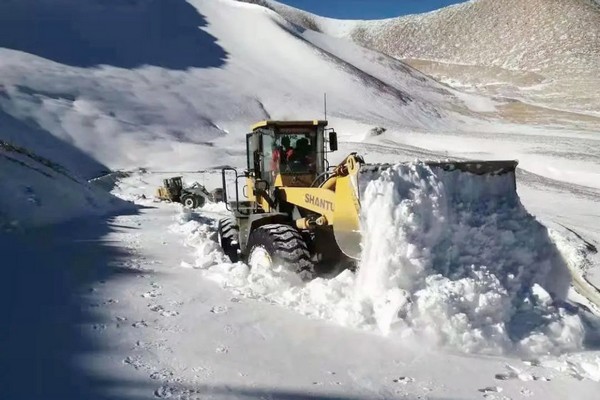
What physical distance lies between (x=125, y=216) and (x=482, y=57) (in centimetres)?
10474

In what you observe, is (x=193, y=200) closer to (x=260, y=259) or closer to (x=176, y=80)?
(x=260, y=259)

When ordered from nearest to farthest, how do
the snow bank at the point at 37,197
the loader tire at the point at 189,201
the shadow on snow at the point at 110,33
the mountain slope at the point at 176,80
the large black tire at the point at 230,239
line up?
the large black tire at the point at 230,239 < the snow bank at the point at 37,197 < the loader tire at the point at 189,201 < the mountain slope at the point at 176,80 < the shadow on snow at the point at 110,33

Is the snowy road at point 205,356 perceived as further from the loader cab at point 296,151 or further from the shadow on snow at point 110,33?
the shadow on snow at point 110,33

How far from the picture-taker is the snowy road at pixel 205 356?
13.6 ft

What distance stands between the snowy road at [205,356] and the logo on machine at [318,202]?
1315 mm

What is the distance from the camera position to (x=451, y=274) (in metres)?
5.44

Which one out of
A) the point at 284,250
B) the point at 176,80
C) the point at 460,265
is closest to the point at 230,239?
the point at 284,250

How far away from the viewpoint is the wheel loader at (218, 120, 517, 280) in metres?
6.14

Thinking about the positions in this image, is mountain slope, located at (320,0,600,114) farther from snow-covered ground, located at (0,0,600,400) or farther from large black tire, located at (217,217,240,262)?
snow-covered ground, located at (0,0,600,400)

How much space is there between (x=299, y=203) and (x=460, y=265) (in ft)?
8.17

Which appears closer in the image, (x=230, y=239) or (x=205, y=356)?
(x=205, y=356)

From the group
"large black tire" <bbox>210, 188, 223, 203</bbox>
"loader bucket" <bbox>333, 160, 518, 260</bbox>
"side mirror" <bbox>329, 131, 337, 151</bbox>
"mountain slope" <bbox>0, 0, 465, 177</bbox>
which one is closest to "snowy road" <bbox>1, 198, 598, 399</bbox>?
"loader bucket" <bbox>333, 160, 518, 260</bbox>

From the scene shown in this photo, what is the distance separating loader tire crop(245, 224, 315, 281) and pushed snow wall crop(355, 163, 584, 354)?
3.13 ft

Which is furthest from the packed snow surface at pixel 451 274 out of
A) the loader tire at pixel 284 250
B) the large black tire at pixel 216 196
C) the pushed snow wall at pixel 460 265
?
the large black tire at pixel 216 196
